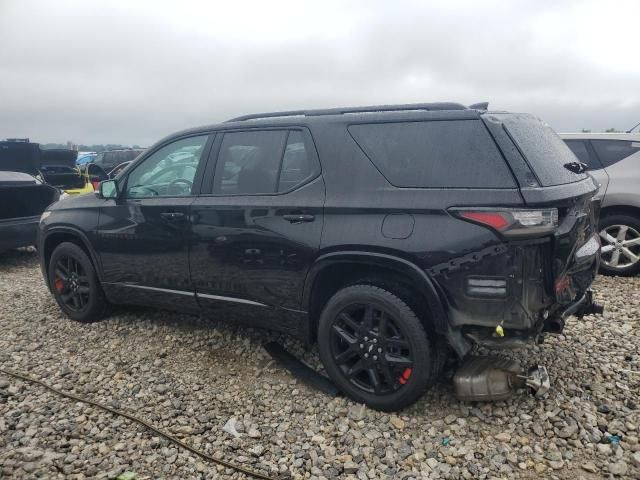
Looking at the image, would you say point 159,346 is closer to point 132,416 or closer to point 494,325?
point 132,416

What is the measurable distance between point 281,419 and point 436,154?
6.17 ft

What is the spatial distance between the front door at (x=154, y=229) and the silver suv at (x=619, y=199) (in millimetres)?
4601

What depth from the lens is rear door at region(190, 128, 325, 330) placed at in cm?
321

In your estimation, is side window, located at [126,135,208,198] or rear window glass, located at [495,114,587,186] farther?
side window, located at [126,135,208,198]

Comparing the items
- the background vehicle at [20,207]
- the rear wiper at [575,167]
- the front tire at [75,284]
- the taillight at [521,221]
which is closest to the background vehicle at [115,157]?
the background vehicle at [20,207]

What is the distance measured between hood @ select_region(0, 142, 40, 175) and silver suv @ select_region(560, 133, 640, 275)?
32.7 feet

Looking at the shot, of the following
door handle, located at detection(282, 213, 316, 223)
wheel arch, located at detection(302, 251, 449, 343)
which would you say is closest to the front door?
door handle, located at detection(282, 213, 316, 223)

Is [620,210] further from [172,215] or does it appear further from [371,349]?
[172,215]

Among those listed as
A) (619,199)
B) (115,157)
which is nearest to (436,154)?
(619,199)

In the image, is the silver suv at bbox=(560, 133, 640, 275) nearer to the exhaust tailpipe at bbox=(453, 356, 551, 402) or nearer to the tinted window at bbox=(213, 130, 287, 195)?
the exhaust tailpipe at bbox=(453, 356, 551, 402)

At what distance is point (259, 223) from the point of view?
3.35 m

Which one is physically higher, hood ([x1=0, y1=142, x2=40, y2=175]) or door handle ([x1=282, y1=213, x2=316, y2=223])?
hood ([x1=0, y1=142, x2=40, y2=175])

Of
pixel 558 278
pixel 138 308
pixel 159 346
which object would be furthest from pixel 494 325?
pixel 138 308

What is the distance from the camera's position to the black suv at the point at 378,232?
8.67 feet
